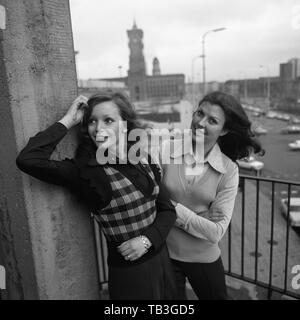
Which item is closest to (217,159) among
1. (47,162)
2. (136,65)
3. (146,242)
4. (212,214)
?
(212,214)

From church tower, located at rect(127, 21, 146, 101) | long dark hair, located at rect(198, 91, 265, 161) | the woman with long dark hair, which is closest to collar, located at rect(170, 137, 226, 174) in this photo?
the woman with long dark hair

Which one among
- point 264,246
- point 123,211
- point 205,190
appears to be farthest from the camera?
point 264,246

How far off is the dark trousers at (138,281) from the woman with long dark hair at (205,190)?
0.29m

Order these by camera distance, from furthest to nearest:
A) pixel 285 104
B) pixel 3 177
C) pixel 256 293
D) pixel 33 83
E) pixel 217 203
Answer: pixel 285 104 < pixel 256 293 < pixel 217 203 < pixel 3 177 < pixel 33 83

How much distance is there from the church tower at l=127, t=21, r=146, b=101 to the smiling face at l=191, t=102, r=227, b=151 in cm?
8820

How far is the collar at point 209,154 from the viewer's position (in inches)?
73.2

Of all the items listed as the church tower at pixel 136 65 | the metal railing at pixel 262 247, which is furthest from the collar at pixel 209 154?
the church tower at pixel 136 65

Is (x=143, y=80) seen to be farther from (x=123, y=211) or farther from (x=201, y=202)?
(x=123, y=211)

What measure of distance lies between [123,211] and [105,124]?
0.45m

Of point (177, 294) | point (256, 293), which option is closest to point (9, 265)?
point (177, 294)

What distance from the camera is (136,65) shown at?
90.1 metres
